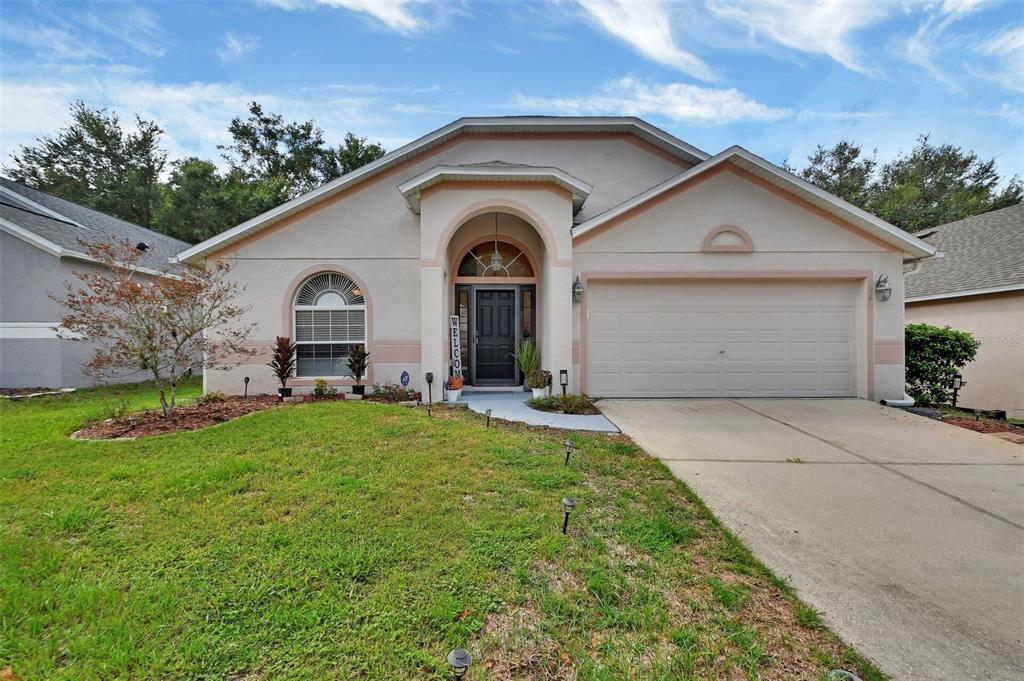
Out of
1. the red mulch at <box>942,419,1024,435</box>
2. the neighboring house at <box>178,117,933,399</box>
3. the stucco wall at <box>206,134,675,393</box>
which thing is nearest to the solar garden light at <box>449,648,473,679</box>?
the neighboring house at <box>178,117,933,399</box>

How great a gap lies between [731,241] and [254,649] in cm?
936

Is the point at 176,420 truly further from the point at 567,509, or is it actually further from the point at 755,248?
the point at 755,248

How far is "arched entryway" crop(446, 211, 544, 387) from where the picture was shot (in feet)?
31.3

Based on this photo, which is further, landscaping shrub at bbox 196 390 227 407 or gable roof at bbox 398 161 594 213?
landscaping shrub at bbox 196 390 227 407

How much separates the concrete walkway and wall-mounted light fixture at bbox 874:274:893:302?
6.59 m

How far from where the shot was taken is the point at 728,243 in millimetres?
8383

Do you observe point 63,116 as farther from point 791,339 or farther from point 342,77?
point 791,339

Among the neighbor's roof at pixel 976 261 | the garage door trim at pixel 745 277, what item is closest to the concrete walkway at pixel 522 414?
the garage door trim at pixel 745 277

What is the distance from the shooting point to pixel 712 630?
219 cm

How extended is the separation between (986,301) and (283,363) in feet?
55.8

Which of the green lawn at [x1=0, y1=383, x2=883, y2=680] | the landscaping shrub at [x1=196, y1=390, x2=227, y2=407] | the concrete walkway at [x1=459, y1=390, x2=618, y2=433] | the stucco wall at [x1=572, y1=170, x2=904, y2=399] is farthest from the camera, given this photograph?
the stucco wall at [x1=572, y1=170, x2=904, y2=399]

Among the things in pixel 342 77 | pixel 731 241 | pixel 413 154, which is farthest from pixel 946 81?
pixel 342 77

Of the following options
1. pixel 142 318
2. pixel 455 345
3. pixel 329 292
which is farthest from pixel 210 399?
pixel 455 345

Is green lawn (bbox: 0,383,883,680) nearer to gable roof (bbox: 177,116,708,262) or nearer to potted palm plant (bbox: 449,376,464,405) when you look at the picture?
potted palm plant (bbox: 449,376,464,405)
